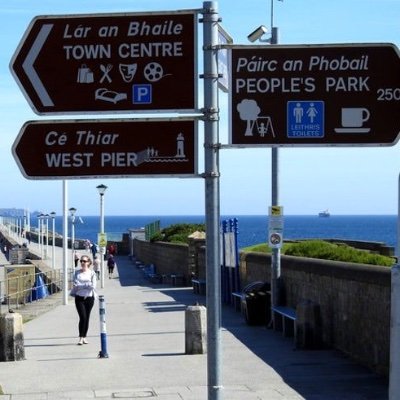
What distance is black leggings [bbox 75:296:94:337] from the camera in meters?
15.6

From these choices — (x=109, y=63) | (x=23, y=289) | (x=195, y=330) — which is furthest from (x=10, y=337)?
(x=23, y=289)

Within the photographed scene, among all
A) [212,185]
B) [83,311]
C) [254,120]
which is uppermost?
[254,120]

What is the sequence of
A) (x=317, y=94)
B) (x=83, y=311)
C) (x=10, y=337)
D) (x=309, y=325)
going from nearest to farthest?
(x=317, y=94) → (x=10, y=337) → (x=309, y=325) → (x=83, y=311)

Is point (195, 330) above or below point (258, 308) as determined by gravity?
above

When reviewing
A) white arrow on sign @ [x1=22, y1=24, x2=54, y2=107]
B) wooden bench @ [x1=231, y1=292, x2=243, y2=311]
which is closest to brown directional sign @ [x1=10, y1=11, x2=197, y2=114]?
white arrow on sign @ [x1=22, y1=24, x2=54, y2=107]

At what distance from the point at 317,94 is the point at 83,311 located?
36.8 ft

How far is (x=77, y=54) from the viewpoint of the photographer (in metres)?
5.01

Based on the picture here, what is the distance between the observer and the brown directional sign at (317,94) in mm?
4965

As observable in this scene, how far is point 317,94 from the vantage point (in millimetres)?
5004

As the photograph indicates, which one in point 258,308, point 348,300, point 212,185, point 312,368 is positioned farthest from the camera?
point 258,308

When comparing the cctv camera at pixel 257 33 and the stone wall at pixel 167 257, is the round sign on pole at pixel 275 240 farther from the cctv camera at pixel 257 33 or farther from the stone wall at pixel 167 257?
the stone wall at pixel 167 257

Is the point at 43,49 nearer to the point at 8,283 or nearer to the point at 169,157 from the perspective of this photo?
the point at 169,157

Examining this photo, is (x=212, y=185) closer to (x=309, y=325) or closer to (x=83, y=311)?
(x=309, y=325)

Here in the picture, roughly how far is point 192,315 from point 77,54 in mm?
9112
